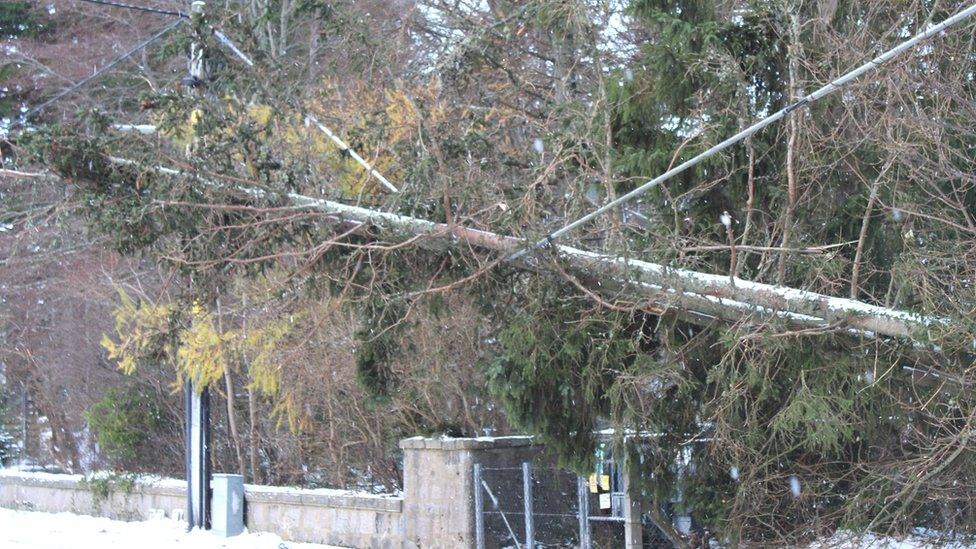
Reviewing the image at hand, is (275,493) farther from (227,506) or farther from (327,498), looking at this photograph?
(327,498)

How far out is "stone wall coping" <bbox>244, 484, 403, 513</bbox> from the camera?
40.8 ft

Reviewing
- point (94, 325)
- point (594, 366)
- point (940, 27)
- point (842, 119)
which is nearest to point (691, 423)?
point (594, 366)

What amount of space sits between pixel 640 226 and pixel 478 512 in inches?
142

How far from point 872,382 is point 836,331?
0.53 m

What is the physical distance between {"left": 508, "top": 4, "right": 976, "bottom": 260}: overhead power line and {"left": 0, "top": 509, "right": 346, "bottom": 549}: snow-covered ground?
20.1 feet

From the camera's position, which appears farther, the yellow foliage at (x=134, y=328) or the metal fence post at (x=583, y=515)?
the yellow foliage at (x=134, y=328)

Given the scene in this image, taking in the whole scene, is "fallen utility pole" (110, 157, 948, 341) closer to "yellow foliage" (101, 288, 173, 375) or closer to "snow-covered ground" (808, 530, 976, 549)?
"snow-covered ground" (808, 530, 976, 549)

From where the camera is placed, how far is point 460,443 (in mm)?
11758

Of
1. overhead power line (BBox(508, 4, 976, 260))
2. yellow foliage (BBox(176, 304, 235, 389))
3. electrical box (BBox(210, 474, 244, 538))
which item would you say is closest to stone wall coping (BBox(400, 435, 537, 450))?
overhead power line (BBox(508, 4, 976, 260))

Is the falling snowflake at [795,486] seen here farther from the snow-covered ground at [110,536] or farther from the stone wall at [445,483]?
the snow-covered ground at [110,536]

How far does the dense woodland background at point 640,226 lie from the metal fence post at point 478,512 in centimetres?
116

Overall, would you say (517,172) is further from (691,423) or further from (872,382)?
(872,382)

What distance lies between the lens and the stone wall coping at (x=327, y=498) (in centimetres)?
1245

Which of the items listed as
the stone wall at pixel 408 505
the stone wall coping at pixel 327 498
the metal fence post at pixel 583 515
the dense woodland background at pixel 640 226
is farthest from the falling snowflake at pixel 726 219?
the stone wall coping at pixel 327 498
